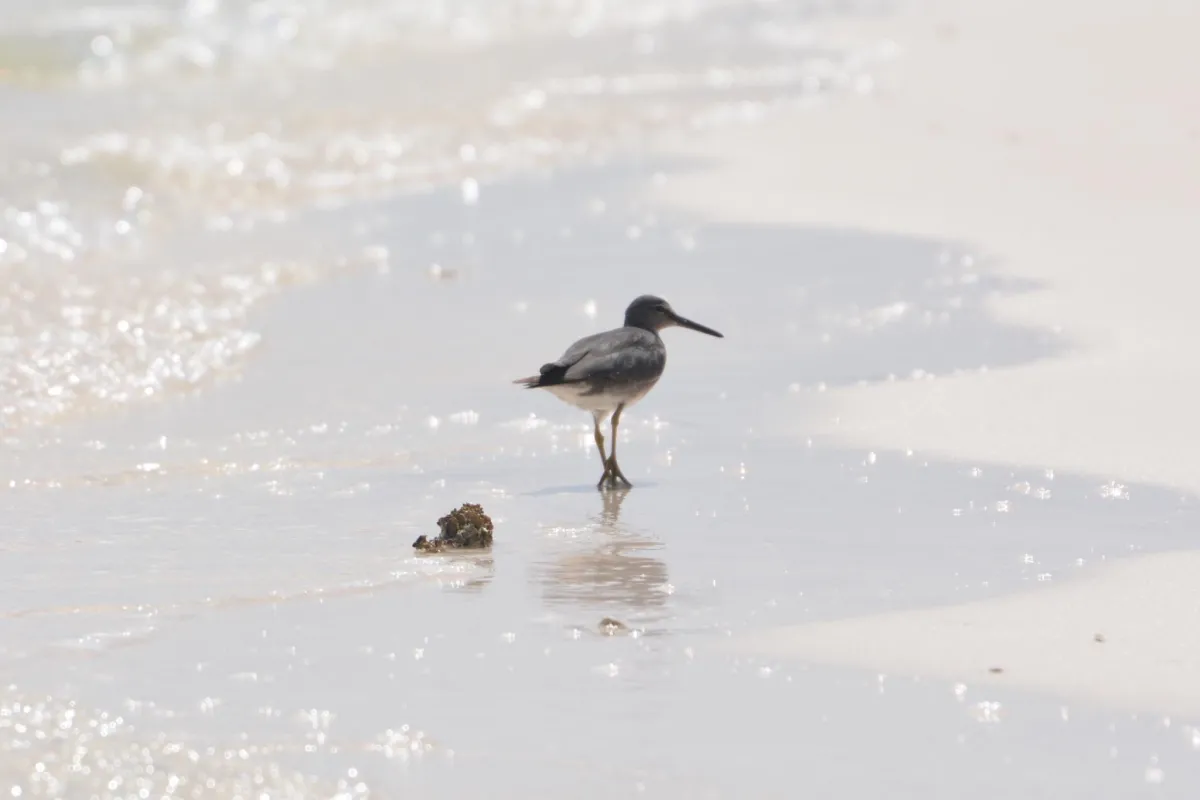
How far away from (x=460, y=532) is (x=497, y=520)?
454mm

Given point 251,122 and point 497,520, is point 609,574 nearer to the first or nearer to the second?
point 497,520

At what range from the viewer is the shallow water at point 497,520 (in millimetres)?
4242

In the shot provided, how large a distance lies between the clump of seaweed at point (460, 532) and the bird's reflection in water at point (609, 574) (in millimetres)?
241

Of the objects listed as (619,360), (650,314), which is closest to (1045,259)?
(650,314)

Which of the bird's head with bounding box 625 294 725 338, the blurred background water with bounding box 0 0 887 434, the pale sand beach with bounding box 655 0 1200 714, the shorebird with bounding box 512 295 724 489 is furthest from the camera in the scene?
the blurred background water with bounding box 0 0 887 434

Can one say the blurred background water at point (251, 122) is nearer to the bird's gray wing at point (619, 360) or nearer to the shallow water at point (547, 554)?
the shallow water at point (547, 554)

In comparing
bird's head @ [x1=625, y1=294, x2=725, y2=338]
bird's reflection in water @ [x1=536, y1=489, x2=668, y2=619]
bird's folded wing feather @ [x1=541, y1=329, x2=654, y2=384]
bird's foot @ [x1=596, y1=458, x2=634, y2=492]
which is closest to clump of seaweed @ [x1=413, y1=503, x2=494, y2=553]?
bird's reflection in water @ [x1=536, y1=489, x2=668, y2=619]

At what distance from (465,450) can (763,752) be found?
3.12m

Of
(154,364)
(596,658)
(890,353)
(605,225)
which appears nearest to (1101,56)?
(605,225)

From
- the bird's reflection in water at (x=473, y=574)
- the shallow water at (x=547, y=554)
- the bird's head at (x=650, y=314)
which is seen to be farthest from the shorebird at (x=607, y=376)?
the bird's reflection in water at (x=473, y=574)

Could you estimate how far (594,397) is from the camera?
7.04m

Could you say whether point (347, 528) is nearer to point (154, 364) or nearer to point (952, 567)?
point (952, 567)

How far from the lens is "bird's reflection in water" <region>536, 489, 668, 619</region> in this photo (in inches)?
209

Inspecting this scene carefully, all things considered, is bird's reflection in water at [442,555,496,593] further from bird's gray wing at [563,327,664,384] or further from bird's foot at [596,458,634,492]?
bird's gray wing at [563,327,664,384]
